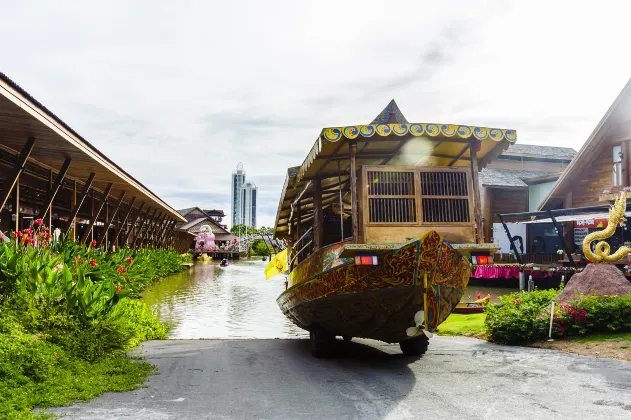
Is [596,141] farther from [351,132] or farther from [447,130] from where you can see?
[351,132]

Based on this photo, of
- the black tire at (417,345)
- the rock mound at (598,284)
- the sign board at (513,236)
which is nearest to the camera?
the black tire at (417,345)

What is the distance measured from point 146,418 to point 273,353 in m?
4.38

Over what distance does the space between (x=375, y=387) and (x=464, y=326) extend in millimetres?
6408

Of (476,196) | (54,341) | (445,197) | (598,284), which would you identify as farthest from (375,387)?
(598,284)

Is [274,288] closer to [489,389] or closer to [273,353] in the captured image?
[273,353]

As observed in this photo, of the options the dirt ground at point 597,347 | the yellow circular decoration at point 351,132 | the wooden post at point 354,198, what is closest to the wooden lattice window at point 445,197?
the wooden post at point 354,198

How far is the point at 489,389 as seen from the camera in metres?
6.58

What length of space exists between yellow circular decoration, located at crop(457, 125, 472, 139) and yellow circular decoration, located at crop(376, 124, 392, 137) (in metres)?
1.05

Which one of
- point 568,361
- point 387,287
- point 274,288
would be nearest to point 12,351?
point 387,287

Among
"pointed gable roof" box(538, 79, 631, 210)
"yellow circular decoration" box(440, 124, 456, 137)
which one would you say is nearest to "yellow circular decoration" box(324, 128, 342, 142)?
"yellow circular decoration" box(440, 124, 456, 137)

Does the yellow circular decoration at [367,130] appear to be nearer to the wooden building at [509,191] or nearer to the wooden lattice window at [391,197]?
the wooden lattice window at [391,197]

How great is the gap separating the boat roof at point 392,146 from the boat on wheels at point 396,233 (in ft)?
0.05

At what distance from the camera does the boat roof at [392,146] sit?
8102mm

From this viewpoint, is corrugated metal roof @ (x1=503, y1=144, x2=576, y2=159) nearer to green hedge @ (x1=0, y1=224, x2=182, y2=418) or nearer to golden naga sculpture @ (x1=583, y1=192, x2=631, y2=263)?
golden naga sculpture @ (x1=583, y1=192, x2=631, y2=263)
